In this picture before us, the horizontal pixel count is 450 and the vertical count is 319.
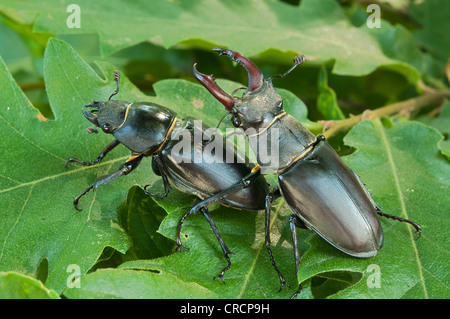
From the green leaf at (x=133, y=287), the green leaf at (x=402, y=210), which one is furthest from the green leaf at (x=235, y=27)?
the green leaf at (x=133, y=287)

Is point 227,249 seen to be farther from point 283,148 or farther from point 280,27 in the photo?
point 280,27

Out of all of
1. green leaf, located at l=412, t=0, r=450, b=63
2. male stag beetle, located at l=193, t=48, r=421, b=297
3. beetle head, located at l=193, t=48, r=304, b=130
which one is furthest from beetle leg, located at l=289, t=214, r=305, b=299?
green leaf, located at l=412, t=0, r=450, b=63

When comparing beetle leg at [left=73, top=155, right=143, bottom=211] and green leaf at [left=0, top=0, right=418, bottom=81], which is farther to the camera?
green leaf at [left=0, top=0, right=418, bottom=81]

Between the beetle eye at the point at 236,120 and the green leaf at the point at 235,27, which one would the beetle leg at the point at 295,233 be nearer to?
the beetle eye at the point at 236,120

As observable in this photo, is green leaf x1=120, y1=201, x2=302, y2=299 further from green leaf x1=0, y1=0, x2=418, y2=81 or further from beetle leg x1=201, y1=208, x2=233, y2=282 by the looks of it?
green leaf x1=0, y1=0, x2=418, y2=81

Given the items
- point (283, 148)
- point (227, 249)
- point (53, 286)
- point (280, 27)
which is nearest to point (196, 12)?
point (280, 27)

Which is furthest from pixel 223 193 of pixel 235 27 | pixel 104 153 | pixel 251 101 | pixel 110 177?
pixel 235 27
